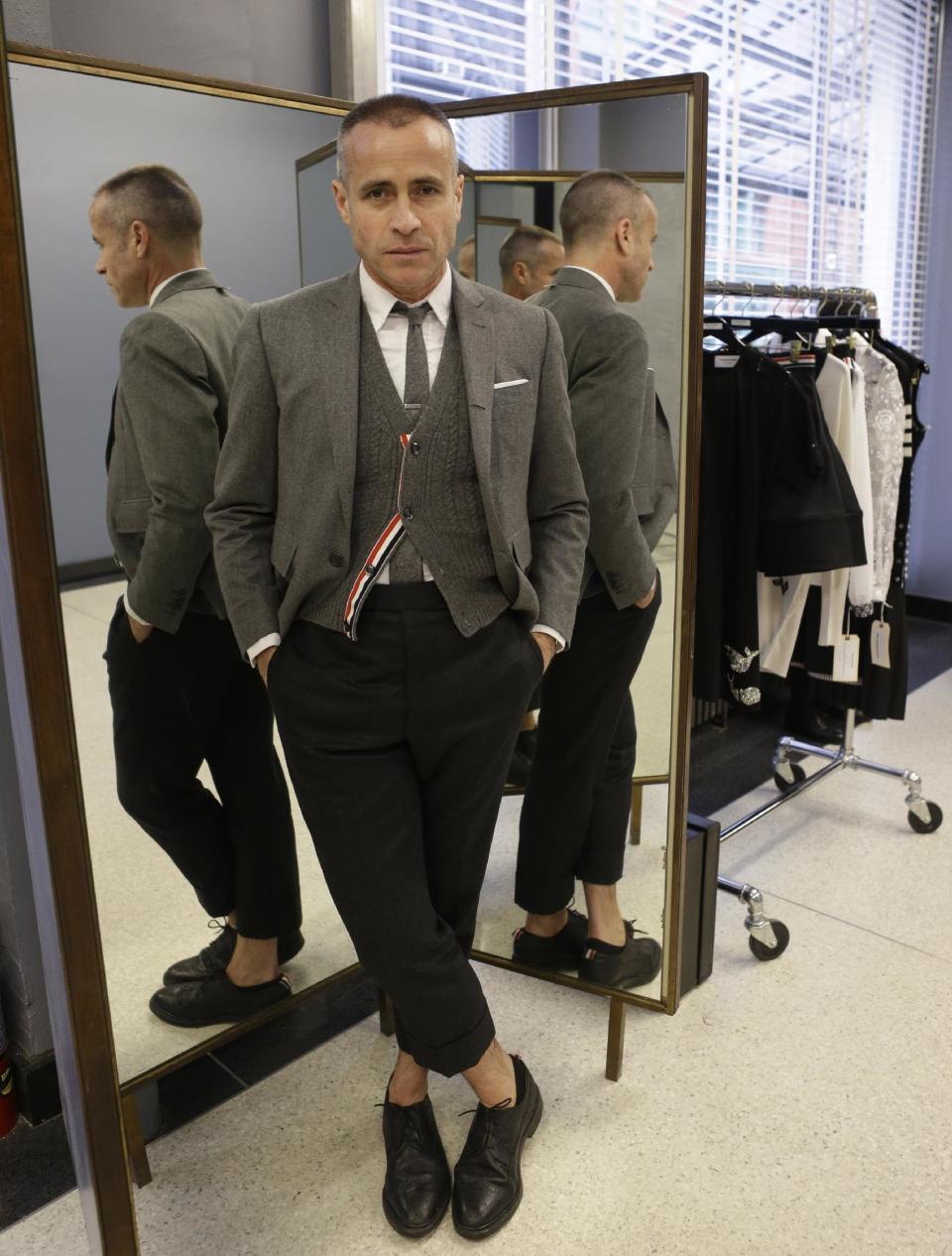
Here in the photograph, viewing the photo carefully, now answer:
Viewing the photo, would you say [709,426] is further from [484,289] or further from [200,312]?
[200,312]

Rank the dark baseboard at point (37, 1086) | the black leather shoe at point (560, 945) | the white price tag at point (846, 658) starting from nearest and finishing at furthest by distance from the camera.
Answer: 1. the dark baseboard at point (37, 1086)
2. the black leather shoe at point (560, 945)
3. the white price tag at point (846, 658)

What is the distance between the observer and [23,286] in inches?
40.2

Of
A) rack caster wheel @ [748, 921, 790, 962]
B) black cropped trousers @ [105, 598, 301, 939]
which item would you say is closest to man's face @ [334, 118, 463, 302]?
black cropped trousers @ [105, 598, 301, 939]

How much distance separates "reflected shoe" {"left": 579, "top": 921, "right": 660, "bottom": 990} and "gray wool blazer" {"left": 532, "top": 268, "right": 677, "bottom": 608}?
2.52 ft

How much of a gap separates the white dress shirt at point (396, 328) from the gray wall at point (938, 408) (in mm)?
4220

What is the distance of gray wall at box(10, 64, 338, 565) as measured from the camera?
140 cm

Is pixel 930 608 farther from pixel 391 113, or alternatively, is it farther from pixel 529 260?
pixel 391 113

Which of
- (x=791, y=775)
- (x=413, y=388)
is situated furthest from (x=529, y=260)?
(x=791, y=775)

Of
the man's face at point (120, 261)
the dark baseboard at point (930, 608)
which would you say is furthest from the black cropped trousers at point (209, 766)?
Result: the dark baseboard at point (930, 608)

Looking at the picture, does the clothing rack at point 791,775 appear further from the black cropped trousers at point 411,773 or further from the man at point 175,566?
the man at point 175,566

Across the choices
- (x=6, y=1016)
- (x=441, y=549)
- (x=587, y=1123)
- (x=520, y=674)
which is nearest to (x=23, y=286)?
(x=441, y=549)

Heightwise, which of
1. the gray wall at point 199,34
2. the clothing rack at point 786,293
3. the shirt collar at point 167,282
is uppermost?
the gray wall at point 199,34

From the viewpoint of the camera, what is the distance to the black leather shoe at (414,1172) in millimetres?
1680

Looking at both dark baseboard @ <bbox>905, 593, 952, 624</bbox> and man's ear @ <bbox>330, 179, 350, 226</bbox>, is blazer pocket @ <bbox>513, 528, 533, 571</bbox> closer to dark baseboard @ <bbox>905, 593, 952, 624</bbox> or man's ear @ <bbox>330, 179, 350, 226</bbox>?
man's ear @ <bbox>330, 179, 350, 226</bbox>
